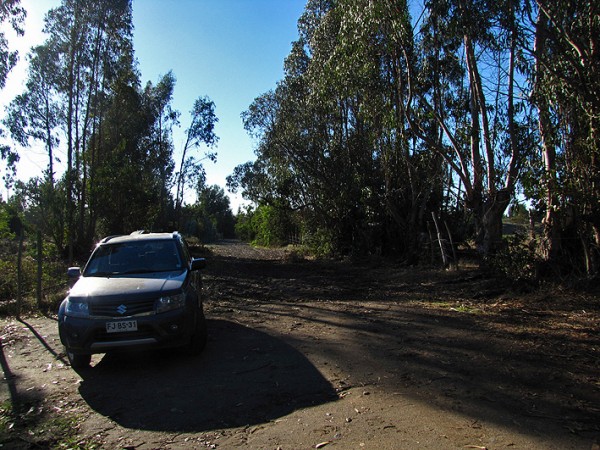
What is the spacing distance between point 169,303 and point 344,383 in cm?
239

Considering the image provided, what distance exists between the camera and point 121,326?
557 cm

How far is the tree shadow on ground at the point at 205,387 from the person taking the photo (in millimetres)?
4402

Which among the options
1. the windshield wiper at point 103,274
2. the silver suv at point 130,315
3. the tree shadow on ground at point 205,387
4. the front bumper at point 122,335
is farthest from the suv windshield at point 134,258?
the tree shadow on ground at point 205,387

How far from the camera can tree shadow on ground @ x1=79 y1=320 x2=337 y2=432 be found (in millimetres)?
4402

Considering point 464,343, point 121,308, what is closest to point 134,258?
point 121,308

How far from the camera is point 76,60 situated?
71.1ft

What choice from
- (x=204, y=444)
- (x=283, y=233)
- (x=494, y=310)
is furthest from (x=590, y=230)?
(x=283, y=233)

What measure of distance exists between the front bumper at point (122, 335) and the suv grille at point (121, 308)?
0.07 meters

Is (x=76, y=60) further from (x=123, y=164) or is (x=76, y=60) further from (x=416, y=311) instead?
(x=416, y=311)

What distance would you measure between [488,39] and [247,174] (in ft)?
95.1

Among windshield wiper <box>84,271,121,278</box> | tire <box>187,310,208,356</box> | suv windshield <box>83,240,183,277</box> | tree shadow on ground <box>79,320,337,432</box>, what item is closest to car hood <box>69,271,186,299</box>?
windshield wiper <box>84,271,121,278</box>

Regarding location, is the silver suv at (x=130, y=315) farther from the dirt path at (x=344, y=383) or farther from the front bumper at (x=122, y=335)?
the dirt path at (x=344, y=383)

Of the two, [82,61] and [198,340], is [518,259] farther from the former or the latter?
[82,61]

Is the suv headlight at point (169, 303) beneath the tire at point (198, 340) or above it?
above
